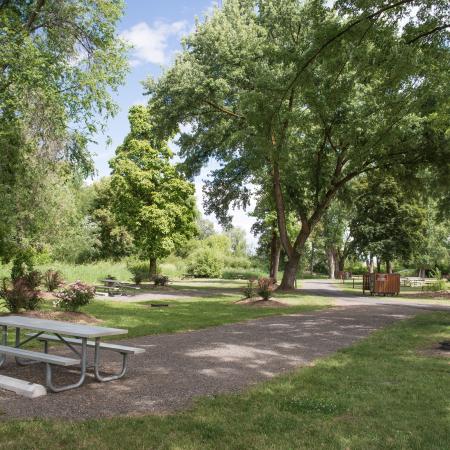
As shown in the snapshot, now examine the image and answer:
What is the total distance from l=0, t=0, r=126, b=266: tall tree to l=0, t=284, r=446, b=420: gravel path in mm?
6884

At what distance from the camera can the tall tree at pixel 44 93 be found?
46.5 feet

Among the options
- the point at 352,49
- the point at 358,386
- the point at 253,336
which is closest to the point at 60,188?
the point at 253,336

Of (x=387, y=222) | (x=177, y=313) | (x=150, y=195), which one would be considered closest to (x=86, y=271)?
(x=150, y=195)

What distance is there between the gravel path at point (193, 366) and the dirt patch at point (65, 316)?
2.97 metres

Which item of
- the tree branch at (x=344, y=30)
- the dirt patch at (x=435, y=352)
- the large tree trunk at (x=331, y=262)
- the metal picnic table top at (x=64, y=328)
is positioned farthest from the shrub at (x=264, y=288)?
the large tree trunk at (x=331, y=262)

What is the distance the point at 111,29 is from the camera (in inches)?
687

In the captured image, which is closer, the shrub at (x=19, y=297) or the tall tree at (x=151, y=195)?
the shrub at (x=19, y=297)

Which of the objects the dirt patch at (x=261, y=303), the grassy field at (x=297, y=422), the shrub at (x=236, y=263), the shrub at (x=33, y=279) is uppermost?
the shrub at (x=236, y=263)

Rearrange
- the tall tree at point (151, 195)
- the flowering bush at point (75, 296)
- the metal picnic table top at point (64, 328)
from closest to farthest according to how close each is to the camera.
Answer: the metal picnic table top at point (64, 328) < the flowering bush at point (75, 296) < the tall tree at point (151, 195)

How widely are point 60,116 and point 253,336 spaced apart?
8754 mm

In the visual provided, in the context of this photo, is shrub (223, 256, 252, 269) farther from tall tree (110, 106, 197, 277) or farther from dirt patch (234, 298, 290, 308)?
dirt patch (234, 298, 290, 308)

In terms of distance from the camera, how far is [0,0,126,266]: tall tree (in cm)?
1416

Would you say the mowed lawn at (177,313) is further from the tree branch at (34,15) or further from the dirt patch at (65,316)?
the tree branch at (34,15)

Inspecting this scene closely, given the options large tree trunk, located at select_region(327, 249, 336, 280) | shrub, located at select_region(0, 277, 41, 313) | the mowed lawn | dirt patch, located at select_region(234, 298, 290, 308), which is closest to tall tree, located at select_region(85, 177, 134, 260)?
large tree trunk, located at select_region(327, 249, 336, 280)
